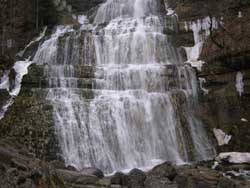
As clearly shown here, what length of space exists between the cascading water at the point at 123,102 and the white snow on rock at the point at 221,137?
74 cm

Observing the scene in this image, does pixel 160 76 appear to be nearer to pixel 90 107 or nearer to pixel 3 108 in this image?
pixel 90 107

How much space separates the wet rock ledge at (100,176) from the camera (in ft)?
25.0

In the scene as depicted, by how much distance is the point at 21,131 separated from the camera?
52.5 feet

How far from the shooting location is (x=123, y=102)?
17.8 metres

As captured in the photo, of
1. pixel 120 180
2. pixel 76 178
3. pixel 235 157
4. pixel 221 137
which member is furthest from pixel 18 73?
pixel 235 157

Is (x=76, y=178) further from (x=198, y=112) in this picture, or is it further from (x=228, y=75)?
(x=228, y=75)

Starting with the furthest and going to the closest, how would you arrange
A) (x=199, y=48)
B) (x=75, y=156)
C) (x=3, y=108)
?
(x=199, y=48) → (x=3, y=108) → (x=75, y=156)

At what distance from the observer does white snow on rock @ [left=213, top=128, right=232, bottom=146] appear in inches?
735

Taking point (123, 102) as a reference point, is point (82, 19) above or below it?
above

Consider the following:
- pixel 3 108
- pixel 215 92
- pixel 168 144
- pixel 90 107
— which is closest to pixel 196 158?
pixel 168 144

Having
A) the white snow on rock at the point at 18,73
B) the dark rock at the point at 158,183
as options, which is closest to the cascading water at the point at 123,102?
the white snow on rock at the point at 18,73

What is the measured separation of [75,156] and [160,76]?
6959mm

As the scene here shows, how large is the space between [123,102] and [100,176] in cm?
543

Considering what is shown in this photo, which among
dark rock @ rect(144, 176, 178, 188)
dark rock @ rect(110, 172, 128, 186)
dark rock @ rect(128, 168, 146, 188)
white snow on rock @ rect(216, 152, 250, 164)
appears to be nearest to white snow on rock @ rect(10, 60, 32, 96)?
dark rock @ rect(110, 172, 128, 186)
